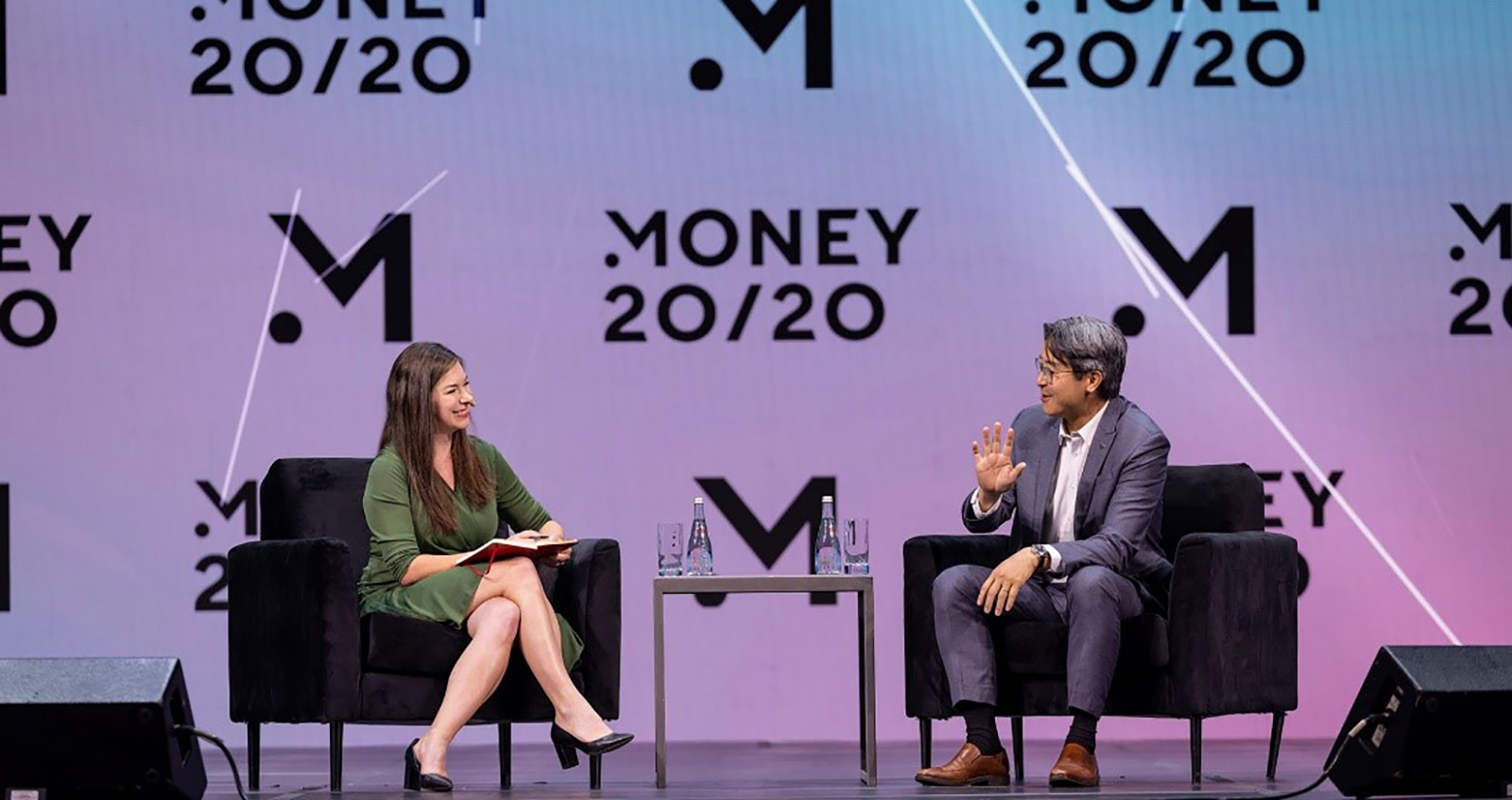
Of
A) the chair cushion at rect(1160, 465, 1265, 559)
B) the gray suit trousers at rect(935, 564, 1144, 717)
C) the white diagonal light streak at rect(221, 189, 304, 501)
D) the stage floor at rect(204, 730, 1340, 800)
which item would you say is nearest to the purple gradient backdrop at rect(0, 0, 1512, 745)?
the white diagonal light streak at rect(221, 189, 304, 501)

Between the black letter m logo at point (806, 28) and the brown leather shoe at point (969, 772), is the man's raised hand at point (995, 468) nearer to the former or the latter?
the brown leather shoe at point (969, 772)

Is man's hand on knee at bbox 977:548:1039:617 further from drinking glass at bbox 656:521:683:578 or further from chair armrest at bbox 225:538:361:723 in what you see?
chair armrest at bbox 225:538:361:723

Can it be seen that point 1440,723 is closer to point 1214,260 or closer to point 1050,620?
point 1050,620

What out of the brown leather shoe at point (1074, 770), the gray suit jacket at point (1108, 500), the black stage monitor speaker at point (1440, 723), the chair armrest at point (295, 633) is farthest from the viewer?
the gray suit jacket at point (1108, 500)

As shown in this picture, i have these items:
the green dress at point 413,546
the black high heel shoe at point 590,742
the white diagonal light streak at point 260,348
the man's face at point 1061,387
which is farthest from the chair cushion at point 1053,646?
the white diagonal light streak at point 260,348

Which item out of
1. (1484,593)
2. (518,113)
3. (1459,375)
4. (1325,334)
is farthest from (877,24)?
(1484,593)

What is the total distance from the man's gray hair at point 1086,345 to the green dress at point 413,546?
48.7 inches

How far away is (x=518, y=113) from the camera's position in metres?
5.96

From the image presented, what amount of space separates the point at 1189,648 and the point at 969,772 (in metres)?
0.54

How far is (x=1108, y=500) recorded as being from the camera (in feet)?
14.6

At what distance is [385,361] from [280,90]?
2.81 feet

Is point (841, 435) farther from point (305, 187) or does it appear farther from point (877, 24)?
point (305, 187)

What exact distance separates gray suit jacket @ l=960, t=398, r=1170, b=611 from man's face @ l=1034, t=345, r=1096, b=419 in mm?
66

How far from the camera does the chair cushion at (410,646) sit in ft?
14.1
